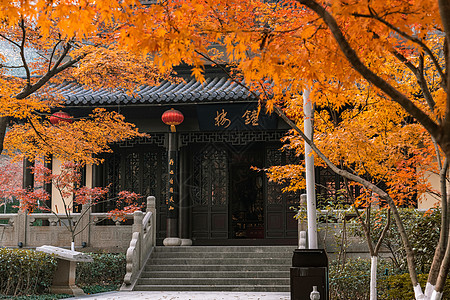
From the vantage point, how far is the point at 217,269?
14.3m

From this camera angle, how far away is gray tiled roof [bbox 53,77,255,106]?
15913 mm

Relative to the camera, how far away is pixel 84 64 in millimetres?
11047

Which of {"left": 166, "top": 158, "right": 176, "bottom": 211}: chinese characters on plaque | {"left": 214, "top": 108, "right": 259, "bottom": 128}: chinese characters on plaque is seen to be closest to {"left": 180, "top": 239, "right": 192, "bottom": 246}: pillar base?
{"left": 166, "top": 158, "right": 176, "bottom": 211}: chinese characters on plaque

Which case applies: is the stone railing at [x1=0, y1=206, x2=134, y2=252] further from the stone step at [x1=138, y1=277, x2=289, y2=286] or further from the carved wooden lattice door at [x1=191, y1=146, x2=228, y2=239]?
the carved wooden lattice door at [x1=191, y1=146, x2=228, y2=239]

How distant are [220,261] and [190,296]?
8.42 ft

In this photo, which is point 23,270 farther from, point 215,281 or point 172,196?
point 172,196

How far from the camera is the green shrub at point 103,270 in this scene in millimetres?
13753

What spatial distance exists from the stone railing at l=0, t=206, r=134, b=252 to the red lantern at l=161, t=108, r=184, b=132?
2.90 metres

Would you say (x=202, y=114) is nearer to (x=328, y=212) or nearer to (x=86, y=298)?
(x=328, y=212)

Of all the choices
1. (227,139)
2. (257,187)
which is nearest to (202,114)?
(227,139)

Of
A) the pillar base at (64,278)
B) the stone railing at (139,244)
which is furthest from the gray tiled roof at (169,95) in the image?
the pillar base at (64,278)

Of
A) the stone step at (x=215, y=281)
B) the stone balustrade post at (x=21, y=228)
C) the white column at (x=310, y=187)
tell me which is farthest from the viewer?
the stone balustrade post at (x=21, y=228)

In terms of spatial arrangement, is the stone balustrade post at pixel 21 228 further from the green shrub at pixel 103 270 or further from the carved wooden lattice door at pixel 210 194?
the carved wooden lattice door at pixel 210 194

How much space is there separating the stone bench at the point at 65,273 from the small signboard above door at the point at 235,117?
5.75 m
